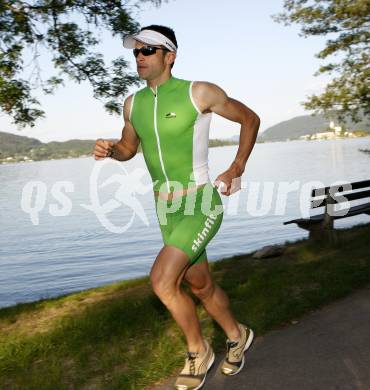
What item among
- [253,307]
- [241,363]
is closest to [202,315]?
[253,307]

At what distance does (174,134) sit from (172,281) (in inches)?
39.0

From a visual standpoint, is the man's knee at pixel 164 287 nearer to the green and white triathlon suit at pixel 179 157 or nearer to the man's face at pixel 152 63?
the green and white triathlon suit at pixel 179 157

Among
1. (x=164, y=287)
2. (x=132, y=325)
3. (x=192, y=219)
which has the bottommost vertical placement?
(x=132, y=325)

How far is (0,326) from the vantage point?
7906 mm

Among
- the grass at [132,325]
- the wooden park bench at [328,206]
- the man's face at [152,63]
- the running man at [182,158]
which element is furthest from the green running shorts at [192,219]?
the wooden park bench at [328,206]

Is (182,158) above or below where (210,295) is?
above

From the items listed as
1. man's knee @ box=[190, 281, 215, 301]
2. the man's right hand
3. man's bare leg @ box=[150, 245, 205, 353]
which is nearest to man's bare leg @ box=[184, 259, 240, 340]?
man's knee @ box=[190, 281, 215, 301]

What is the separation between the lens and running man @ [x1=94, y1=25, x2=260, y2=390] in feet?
12.6

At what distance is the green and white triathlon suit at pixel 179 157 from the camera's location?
3885 millimetres

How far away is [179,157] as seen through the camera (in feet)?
12.9

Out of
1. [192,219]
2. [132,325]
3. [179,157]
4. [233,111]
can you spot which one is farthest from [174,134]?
[132,325]

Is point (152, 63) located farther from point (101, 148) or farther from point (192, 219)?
point (192, 219)

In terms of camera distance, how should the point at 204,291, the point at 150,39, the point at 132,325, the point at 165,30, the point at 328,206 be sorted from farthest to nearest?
the point at 328,206 → the point at 132,325 → the point at 204,291 → the point at 165,30 → the point at 150,39

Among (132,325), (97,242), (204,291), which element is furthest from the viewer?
(97,242)
